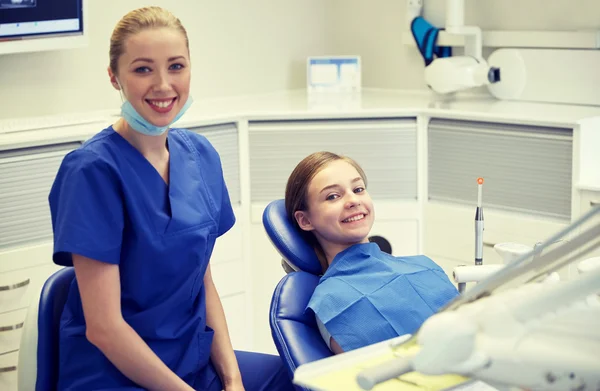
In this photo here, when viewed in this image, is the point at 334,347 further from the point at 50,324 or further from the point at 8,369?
the point at 8,369

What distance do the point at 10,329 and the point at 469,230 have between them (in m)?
1.48

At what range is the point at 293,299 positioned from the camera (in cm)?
195

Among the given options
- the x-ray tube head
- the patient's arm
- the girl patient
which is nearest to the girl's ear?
Answer: the girl patient

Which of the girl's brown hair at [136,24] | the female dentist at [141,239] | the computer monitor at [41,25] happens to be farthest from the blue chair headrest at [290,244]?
the computer monitor at [41,25]

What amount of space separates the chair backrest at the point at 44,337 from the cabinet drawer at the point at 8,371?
3.12 feet

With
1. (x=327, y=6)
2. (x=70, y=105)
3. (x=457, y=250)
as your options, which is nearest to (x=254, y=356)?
(x=457, y=250)

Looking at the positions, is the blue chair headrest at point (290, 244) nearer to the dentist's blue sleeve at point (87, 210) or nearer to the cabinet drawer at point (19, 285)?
the dentist's blue sleeve at point (87, 210)

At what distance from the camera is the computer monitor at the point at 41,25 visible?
285 centimetres

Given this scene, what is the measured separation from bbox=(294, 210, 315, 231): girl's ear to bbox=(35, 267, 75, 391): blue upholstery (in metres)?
0.53

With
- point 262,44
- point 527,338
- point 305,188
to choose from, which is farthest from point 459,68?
point 527,338

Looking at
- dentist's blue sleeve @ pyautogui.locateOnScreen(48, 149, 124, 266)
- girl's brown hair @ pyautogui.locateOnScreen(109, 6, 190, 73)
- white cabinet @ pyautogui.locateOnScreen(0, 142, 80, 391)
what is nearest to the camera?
dentist's blue sleeve @ pyautogui.locateOnScreen(48, 149, 124, 266)

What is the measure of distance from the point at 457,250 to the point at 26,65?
5.18 feet

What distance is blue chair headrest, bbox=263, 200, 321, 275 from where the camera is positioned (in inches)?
81.6

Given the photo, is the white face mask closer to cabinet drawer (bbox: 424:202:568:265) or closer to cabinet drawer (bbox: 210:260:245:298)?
cabinet drawer (bbox: 210:260:245:298)
